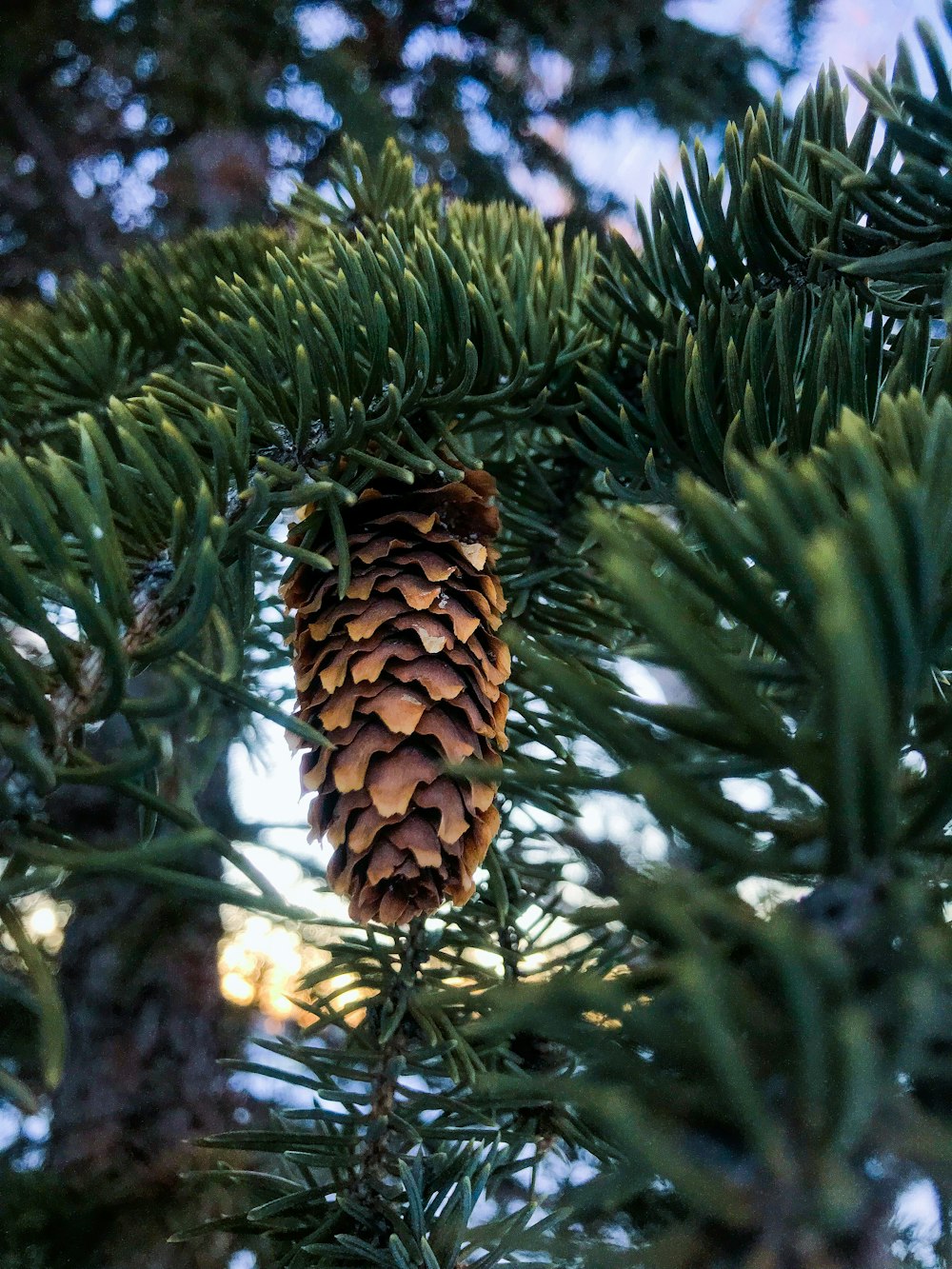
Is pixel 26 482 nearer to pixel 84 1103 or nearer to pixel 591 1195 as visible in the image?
pixel 591 1195

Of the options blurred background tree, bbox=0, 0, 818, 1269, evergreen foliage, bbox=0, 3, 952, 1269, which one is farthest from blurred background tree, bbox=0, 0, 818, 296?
evergreen foliage, bbox=0, 3, 952, 1269

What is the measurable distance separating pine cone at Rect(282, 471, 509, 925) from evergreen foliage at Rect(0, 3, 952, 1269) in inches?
0.7

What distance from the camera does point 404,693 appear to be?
0.92ft

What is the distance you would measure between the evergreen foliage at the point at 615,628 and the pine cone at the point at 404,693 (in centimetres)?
2

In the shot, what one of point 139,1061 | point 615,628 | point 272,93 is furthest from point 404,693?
point 272,93

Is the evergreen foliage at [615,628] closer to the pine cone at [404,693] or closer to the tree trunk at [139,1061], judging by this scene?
the pine cone at [404,693]

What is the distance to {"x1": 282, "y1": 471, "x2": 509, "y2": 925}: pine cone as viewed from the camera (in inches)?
10.6

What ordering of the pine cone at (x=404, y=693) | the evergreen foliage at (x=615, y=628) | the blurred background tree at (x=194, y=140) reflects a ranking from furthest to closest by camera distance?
the blurred background tree at (x=194, y=140), the pine cone at (x=404, y=693), the evergreen foliage at (x=615, y=628)

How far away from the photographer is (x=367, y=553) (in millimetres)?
301

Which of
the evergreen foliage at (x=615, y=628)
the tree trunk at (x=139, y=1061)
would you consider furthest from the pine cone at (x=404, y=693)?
the tree trunk at (x=139, y=1061)

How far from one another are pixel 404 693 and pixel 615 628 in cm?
17

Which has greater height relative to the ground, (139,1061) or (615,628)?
(615,628)

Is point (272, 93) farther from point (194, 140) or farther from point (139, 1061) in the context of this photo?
point (139, 1061)

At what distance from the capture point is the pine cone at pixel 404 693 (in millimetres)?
268
